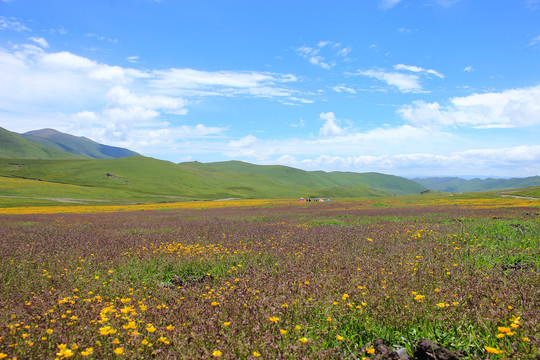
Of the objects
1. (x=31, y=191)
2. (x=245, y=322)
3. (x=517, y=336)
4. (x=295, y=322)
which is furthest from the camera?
(x=31, y=191)

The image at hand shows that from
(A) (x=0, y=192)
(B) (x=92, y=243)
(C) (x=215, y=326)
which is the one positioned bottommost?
(A) (x=0, y=192)

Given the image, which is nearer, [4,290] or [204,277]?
[4,290]

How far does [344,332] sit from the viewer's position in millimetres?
3777

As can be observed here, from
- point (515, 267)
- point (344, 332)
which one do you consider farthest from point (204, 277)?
point (515, 267)

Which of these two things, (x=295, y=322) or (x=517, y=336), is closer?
(x=517, y=336)

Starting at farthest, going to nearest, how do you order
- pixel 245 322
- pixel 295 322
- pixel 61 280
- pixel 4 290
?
pixel 61 280
pixel 4 290
pixel 295 322
pixel 245 322

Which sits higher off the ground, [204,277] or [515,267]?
[515,267]

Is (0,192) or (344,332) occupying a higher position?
(344,332)

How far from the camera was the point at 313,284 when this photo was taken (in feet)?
16.5

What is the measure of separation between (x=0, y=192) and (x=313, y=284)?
10548 centimetres

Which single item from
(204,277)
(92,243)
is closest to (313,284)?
(204,277)

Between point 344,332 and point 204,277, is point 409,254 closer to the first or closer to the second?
point 344,332

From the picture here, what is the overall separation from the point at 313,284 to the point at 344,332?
129 cm

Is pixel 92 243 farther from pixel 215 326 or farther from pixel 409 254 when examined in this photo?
pixel 409 254
